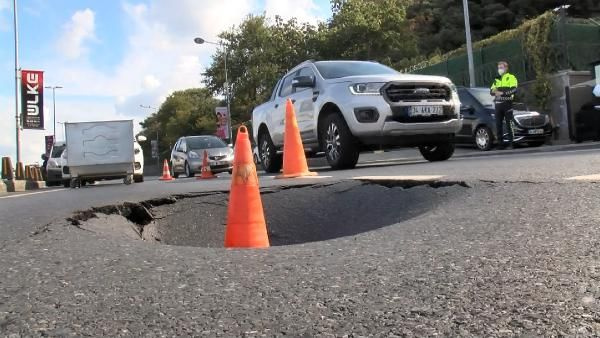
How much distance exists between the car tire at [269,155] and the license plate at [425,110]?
10.9 feet

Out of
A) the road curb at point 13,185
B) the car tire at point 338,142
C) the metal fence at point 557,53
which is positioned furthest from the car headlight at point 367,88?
the road curb at point 13,185

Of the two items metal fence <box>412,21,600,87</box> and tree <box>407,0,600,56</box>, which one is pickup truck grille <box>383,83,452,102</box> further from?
tree <box>407,0,600,56</box>

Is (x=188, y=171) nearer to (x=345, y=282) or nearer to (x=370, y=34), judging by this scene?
(x=345, y=282)

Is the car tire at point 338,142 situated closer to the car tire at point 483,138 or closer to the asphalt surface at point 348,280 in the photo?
the asphalt surface at point 348,280

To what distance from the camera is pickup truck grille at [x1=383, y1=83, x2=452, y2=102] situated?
26.6 feet

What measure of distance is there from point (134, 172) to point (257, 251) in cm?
1147

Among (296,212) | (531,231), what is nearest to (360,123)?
(296,212)

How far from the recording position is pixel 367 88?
8.12m

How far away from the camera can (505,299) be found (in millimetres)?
1850

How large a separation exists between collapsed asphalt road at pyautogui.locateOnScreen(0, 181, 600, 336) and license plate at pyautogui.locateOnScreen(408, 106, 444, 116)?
467 cm

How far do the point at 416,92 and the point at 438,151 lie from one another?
170 cm

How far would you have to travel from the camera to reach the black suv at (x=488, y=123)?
44.0 feet

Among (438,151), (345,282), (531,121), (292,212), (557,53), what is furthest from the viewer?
(557,53)

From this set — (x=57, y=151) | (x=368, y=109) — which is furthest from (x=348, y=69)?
(x=57, y=151)
